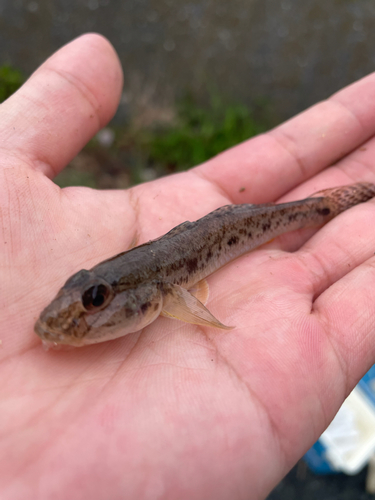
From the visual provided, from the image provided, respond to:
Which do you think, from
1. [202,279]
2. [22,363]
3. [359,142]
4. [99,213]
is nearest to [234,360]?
[202,279]

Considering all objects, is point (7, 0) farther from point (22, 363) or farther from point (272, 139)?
point (22, 363)

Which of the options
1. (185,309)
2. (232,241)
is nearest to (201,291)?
(185,309)

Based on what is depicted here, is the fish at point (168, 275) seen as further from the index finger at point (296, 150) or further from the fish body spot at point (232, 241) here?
the index finger at point (296, 150)

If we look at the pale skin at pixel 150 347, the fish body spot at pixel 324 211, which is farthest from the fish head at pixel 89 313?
the fish body spot at pixel 324 211

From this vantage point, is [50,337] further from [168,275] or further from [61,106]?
[61,106]

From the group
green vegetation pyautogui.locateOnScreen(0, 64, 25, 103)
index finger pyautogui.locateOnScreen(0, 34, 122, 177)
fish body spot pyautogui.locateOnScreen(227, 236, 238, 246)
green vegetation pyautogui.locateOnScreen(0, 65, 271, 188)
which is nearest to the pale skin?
index finger pyautogui.locateOnScreen(0, 34, 122, 177)

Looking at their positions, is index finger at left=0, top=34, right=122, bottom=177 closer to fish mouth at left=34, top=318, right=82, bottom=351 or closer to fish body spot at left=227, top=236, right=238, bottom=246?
fish mouth at left=34, top=318, right=82, bottom=351
